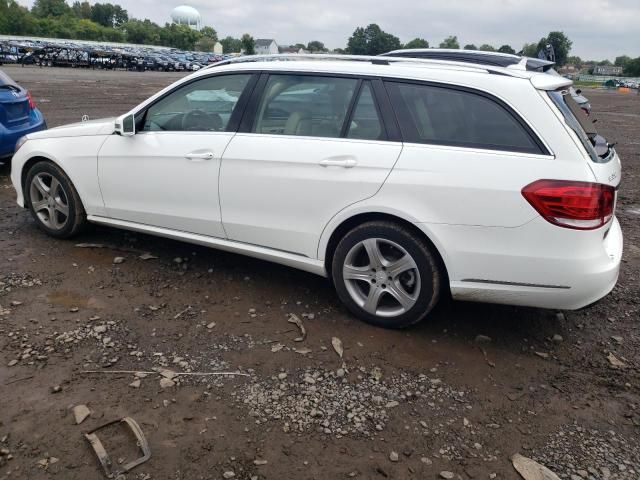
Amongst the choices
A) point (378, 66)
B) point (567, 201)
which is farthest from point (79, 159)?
point (567, 201)

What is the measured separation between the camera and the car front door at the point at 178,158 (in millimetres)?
4211

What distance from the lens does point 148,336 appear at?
3.65 metres

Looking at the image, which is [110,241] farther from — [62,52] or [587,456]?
[62,52]

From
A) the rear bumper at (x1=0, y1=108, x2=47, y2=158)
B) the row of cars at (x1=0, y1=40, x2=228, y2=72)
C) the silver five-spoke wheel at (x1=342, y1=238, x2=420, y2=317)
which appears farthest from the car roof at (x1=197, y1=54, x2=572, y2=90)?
the row of cars at (x1=0, y1=40, x2=228, y2=72)

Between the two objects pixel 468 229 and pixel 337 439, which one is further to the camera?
pixel 468 229

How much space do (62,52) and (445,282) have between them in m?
54.0

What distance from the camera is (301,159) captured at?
12.5 ft

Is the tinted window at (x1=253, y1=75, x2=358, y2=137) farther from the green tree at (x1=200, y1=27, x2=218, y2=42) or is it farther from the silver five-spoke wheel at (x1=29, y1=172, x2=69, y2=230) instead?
the green tree at (x1=200, y1=27, x2=218, y2=42)

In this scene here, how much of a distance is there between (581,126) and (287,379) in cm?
240

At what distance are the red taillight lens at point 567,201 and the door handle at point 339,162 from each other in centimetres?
107

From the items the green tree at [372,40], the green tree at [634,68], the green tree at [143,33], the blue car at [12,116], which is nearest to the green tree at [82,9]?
the green tree at [143,33]

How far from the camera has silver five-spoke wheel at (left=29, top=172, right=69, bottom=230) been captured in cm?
508

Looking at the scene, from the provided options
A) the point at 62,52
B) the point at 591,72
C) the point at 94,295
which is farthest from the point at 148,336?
the point at 591,72

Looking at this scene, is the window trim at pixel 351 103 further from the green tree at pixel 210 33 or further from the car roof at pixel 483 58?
the green tree at pixel 210 33
